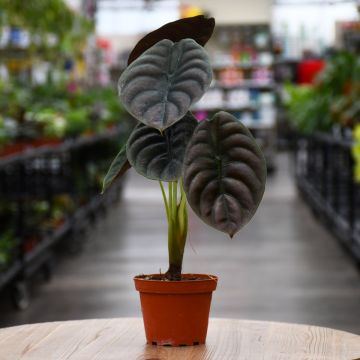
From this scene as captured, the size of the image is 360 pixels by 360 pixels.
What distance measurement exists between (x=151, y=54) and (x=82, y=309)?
147 inches

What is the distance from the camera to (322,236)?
8695mm

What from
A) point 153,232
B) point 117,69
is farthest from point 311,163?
point 117,69

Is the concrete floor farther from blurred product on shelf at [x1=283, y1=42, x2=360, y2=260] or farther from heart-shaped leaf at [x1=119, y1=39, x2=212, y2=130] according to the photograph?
heart-shaped leaf at [x1=119, y1=39, x2=212, y2=130]

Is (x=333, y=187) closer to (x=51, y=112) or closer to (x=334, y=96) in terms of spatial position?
(x=334, y=96)

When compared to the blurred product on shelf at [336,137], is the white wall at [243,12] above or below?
above

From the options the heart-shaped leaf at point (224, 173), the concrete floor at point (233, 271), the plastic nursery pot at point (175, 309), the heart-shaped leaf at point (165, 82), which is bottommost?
the concrete floor at point (233, 271)

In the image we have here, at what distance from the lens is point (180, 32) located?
1961 mm

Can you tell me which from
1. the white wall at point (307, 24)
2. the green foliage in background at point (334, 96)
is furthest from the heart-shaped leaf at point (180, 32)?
the white wall at point (307, 24)

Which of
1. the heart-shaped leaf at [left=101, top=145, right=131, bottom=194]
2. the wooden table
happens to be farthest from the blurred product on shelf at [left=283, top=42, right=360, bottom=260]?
the heart-shaped leaf at [left=101, top=145, right=131, bottom=194]

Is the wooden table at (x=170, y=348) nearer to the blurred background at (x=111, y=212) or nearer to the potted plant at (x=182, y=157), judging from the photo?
the potted plant at (x=182, y=157)

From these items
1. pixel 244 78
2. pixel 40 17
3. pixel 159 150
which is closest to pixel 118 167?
pixel 159 150

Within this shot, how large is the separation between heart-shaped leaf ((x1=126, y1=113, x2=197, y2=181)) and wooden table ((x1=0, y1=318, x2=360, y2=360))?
337mm

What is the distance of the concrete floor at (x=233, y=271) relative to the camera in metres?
5.31

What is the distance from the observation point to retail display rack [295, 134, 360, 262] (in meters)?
7.14
